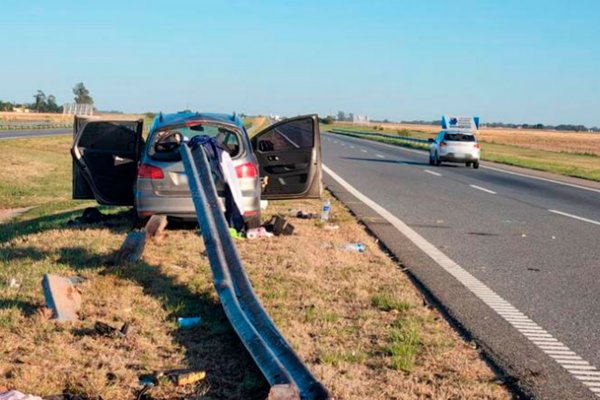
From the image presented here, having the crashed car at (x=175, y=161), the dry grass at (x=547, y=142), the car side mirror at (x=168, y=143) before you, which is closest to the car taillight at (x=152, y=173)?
the crashed car at (x=175, y=161)

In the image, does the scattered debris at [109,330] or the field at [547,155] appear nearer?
the scattered debris at [109,330]

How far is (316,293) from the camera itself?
6055 mm

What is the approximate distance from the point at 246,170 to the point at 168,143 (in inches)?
41.9

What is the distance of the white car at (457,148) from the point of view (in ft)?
89.0

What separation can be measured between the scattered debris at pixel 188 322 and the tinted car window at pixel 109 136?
4743 mm

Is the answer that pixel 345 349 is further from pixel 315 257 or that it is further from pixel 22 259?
pixel 22 259

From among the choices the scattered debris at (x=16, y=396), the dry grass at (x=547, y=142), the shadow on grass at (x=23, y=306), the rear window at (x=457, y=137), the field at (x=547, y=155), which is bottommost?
the dry grass at (x=547, y=142)

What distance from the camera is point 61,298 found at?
5125mm

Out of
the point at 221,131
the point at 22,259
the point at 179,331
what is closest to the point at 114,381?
the point at 179,331

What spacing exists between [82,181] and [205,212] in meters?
3.93

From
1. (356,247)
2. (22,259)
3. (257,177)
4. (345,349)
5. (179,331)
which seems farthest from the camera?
(257,177)

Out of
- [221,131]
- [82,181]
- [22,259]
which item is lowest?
[22,259]

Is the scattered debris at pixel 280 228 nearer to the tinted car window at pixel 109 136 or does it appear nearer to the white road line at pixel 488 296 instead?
the white road line at pixel 488 296

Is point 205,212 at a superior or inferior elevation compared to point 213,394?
superior
